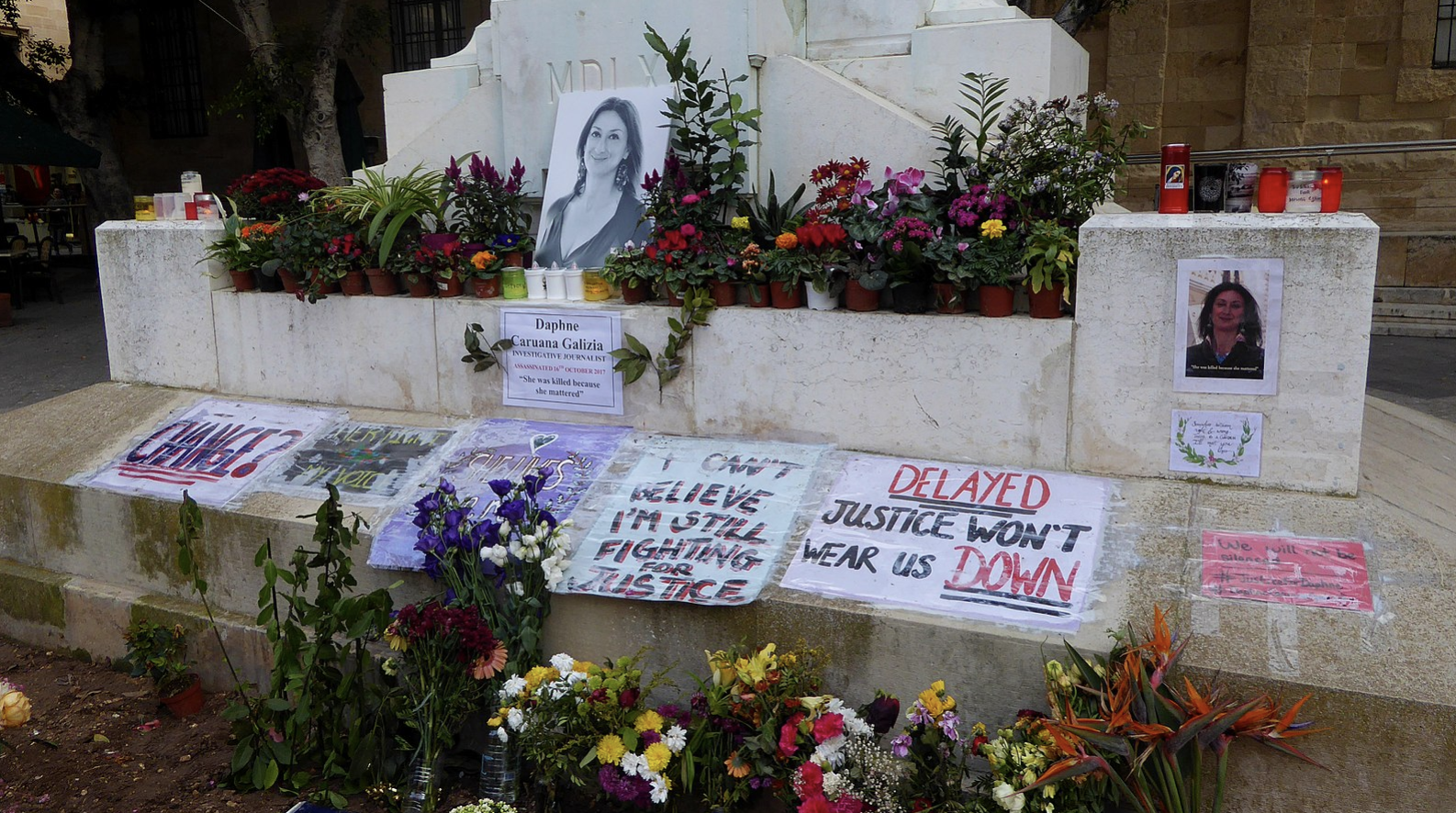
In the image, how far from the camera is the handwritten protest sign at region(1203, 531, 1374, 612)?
317cm

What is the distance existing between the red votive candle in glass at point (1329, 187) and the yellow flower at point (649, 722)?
2.71 meters

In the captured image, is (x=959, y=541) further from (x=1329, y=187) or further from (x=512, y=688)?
(x=1329, y=187)

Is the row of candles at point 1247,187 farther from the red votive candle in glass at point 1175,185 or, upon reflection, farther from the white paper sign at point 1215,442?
the white paper sign at point 1215,442

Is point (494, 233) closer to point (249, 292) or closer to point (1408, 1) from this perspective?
point (249, 292)

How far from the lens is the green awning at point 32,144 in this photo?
11680 millimetres

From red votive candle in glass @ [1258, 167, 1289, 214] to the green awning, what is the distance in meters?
12.1

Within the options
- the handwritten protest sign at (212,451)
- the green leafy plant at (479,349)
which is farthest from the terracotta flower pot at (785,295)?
the handwritten protest sign at (212,451)

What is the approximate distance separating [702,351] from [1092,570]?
1719 millimetres

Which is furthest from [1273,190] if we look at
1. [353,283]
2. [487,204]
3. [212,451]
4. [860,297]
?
[212,451]

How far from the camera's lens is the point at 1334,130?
1199 cm

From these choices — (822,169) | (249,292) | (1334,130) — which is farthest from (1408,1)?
(249,292)

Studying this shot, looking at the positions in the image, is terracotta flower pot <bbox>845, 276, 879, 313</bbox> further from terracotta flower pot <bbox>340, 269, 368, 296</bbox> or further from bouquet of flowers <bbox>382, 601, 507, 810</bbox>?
terracotta flower pot <bbox>340, 269, 368, 296</bbox>

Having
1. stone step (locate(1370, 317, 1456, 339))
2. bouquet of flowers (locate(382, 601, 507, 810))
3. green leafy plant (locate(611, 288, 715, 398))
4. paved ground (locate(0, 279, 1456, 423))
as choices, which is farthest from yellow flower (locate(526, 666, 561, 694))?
stone step (locate(1370, 317, 1456, 339))

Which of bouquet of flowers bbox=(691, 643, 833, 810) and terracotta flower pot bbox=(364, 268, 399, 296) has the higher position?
terracotta flower pot bbox=(364, 268, 399, 296)
